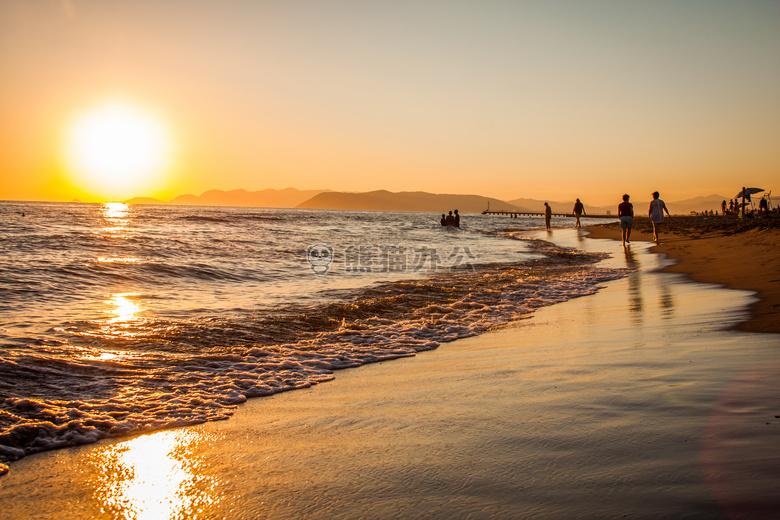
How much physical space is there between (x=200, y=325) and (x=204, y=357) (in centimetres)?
167

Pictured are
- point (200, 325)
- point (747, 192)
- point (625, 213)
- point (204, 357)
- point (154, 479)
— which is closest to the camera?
point (154, 479)

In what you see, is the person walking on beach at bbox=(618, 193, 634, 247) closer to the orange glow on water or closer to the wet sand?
the wet sand

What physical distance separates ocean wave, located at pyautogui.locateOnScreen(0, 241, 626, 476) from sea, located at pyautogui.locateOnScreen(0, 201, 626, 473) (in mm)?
18

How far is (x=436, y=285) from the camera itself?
36.3 ft

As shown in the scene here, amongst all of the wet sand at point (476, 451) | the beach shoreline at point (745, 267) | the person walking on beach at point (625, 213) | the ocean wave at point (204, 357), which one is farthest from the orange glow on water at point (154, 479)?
the person walking on beach at point (625, 213)

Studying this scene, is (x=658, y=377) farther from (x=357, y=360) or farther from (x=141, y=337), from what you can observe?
(x=141, y=337)

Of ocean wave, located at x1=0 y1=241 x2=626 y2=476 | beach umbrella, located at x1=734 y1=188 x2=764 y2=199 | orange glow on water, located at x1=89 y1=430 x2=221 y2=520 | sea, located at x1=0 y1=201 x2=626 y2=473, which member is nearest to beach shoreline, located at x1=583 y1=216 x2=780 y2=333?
sea, located at x1=0 y1=201 x2=626 y2=473

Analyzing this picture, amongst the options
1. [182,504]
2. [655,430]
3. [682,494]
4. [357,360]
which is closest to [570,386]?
[655,430]

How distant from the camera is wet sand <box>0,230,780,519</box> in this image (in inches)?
82.3

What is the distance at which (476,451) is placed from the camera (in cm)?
260

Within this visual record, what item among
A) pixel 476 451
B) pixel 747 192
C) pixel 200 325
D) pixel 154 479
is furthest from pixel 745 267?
pixel 747 192

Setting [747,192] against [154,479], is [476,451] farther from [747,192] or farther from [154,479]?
[747,192]

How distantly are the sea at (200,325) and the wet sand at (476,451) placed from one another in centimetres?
49

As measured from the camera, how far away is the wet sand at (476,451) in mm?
2090
